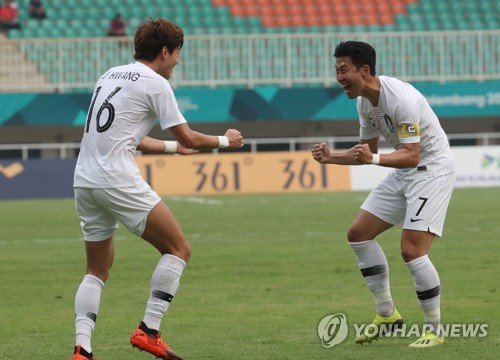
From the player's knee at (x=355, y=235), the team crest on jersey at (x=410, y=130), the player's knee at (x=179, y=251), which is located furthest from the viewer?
the player's knee at (x=355, y=235)

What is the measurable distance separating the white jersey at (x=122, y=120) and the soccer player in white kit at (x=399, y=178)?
1.41 meters

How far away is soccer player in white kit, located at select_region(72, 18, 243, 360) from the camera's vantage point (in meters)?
7.44

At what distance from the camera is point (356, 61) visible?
8445mm

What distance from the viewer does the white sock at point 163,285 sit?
756 centimetres

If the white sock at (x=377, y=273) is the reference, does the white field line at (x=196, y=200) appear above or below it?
below

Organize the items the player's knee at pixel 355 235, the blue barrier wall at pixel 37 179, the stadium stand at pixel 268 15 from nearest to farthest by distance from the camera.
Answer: the player's knee at pixel 355 235, the blue barrier wall at pixel 37 179, the stadium stand at pixel 268 15

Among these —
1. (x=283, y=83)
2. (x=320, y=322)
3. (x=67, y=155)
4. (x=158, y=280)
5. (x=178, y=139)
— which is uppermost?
(x=178, y=139)

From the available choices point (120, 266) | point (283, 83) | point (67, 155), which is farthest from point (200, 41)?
point (120, 266)

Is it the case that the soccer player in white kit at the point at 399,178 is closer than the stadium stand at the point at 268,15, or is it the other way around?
the soccer player in white kit at the point at 399,178

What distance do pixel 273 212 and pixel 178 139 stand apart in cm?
1660

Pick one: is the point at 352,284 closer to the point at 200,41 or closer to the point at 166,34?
the point at 166,34

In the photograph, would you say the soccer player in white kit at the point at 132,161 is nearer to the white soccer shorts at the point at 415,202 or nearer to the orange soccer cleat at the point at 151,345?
the orange soccer cleat at the point at 151,345

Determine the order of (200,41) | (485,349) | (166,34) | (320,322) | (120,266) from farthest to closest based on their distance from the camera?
(200,41) < (120,266) < (320,322) < (485,349) < (166,34)

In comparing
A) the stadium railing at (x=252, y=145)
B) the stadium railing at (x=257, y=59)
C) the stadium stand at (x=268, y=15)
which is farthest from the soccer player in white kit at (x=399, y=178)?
the stadium stand at (x=268, y=15)
